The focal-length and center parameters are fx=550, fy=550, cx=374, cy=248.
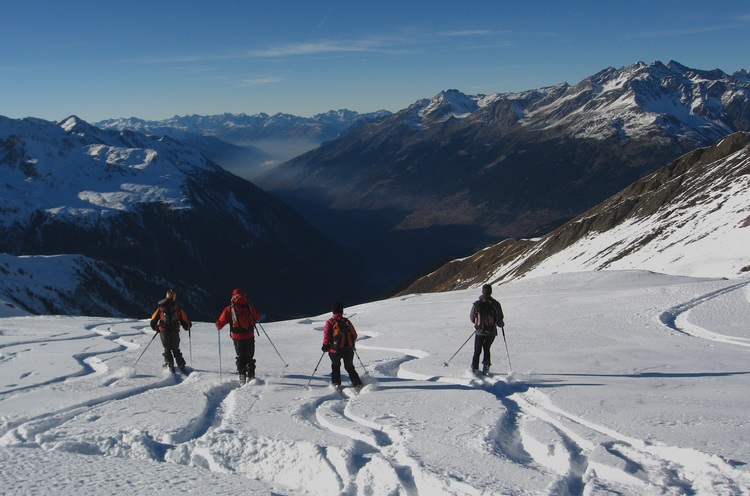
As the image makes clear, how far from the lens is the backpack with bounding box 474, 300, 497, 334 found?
14734mm

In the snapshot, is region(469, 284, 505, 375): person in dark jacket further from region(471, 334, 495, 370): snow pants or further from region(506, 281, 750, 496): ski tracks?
region(506, 281, 750, 496): ski tracks

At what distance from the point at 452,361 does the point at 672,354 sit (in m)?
6.23

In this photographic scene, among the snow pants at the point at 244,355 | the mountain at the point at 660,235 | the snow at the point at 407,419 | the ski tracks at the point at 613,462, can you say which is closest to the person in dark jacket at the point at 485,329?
the snow at the point at 407,419

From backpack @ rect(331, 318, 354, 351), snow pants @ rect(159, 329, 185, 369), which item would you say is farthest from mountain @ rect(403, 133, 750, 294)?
snow pants @ rect(159, 329, 185, 369)

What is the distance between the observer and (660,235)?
89.0m

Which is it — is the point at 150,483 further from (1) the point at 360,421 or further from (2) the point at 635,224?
(2) the point at 635,224

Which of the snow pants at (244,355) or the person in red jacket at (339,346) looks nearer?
the person in red jacket at (339,346)

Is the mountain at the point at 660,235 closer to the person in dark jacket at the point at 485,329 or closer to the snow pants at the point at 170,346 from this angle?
the person in dark jacket at the point at 485,329

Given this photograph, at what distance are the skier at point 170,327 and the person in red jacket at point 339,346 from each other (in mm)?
4972

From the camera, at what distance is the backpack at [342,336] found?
44.9 ft

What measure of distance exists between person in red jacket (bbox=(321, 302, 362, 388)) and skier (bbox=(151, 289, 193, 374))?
196 inches

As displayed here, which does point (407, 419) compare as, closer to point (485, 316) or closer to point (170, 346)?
point (485, 316)

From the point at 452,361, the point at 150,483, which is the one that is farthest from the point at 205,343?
the point at 150,483

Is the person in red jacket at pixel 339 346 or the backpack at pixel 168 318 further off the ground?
the backpack at pixel 168 318
